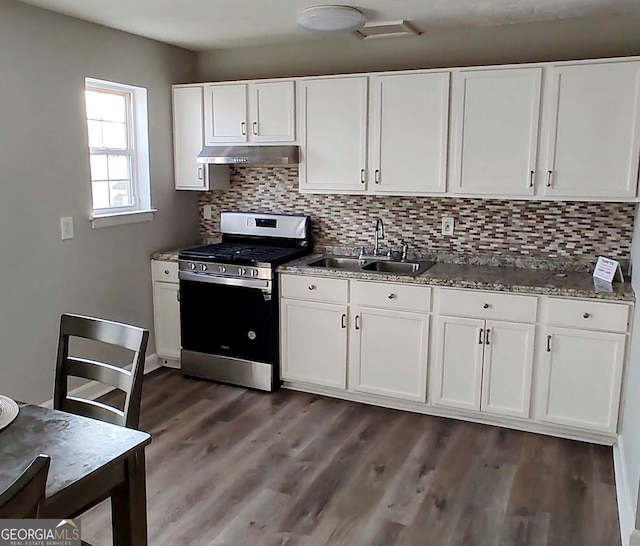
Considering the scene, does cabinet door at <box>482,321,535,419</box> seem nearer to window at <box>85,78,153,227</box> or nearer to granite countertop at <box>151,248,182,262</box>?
granite countertop at <box>151,248,182,262</box>

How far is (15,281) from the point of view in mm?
3236

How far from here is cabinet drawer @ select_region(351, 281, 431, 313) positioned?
3.46 metres

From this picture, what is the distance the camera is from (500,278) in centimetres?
341

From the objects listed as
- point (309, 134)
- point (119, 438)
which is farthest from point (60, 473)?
point (309, 134)

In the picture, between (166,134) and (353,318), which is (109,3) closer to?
(166,134)

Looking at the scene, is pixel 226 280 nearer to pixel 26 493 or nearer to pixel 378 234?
pixel 378 234

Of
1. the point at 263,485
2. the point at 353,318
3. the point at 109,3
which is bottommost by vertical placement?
the point at 263,485

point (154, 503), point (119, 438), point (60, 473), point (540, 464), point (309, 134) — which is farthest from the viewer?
point (309, 134)

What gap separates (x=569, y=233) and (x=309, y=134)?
173 cm

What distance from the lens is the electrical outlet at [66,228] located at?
11.4 feet

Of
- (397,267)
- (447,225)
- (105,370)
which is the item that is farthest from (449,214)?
(105,370)

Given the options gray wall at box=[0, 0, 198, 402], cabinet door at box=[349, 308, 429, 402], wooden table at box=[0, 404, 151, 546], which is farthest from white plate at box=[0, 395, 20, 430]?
cabinet door at box=[349, 308, 429, 402]

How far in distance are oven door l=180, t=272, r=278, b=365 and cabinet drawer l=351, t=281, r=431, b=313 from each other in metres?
0.58

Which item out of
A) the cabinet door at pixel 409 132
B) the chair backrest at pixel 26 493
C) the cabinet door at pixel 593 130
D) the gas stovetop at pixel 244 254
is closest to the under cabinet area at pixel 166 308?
the gas stovetop at pixel 244 254
